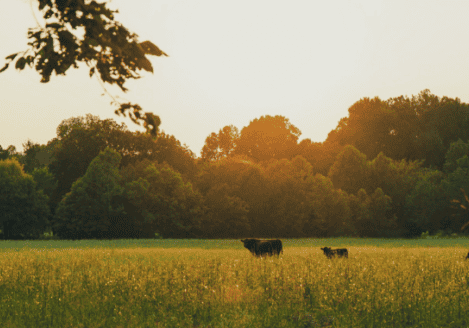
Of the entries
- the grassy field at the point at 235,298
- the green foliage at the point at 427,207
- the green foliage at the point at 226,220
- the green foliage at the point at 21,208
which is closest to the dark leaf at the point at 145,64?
Answer: the grassy field at the point at 235,298

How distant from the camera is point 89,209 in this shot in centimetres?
5278

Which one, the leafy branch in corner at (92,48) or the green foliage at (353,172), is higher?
the green foliage at (353,172)

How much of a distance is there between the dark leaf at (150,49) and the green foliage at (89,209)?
49962 millimetres

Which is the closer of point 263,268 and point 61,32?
point 61,32

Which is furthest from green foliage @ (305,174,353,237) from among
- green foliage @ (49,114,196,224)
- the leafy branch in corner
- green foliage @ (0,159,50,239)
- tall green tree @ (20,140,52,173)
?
the leafy branch in corner

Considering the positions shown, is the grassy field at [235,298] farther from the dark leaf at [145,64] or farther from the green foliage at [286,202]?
the green foliage at [286,202]

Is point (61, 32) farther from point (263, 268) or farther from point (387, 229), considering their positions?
point (387, 229)

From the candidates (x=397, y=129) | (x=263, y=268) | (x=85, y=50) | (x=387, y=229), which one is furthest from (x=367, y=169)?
(x=85, y=50)

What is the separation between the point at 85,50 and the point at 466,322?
8.61 m

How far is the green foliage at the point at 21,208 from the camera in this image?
53812mm

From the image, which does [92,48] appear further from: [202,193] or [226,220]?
[202,193]

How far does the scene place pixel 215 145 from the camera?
310 ft

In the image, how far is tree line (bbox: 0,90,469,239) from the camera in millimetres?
54094

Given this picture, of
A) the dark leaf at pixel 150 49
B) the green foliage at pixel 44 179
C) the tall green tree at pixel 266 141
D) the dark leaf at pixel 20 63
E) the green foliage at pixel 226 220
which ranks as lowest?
the green foliage at pixel 226 220
